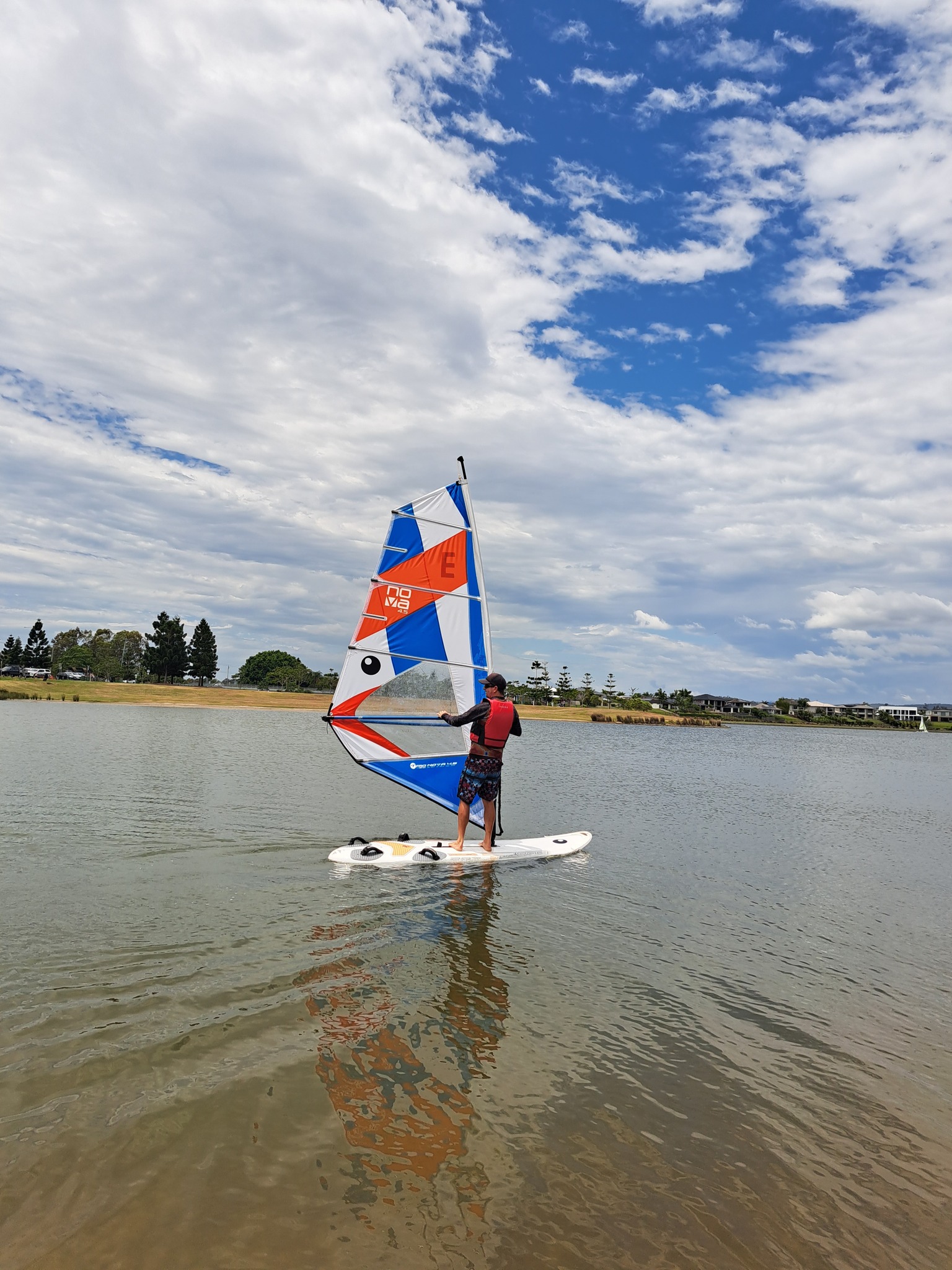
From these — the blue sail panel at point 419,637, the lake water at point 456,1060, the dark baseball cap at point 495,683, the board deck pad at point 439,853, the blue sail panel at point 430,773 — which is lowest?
the lake water at point 456,1060

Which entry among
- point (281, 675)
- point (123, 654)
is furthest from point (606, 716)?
point (123, 654)

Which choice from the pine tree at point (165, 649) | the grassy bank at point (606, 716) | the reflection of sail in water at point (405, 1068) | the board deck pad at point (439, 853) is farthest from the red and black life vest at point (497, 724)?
the pine tree at point (165, 649)

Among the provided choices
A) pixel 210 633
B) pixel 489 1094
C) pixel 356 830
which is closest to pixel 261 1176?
pixel 489 1094

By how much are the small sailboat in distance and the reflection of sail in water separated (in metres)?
4.51

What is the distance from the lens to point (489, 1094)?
187 inches

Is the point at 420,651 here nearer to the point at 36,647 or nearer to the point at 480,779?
the point at 480,779

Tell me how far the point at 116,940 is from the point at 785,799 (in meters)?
22.2

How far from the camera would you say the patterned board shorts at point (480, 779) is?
38.1 feet

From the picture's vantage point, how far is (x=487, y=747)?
11469mm

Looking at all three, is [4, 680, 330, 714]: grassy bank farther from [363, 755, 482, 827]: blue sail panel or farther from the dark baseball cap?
the dark baseball cap

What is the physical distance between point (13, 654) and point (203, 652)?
97.5 feet

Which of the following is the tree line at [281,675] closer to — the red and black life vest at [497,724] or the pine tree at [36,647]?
the pine tree at [36,647]

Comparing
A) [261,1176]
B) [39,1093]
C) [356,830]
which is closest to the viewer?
[261,1176]

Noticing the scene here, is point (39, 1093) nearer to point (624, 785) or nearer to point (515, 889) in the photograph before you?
point (515, 889)
